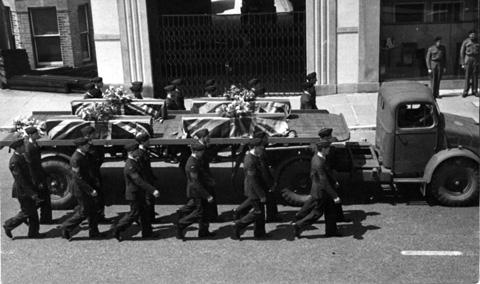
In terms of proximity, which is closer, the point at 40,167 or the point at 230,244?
the point at 230,244

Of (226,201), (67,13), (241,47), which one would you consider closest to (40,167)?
(226,201)

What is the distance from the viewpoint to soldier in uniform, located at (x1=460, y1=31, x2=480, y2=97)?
59.2ft

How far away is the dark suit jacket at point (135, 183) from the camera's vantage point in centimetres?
1020

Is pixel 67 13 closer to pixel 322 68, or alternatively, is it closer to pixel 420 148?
pixel 322 68

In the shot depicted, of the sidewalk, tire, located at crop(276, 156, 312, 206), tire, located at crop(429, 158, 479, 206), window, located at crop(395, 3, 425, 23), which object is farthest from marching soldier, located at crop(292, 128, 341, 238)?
window, located at crop(395, 3, 425, 23)

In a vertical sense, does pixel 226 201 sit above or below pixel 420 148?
below

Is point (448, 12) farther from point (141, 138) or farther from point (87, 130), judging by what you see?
point (87, 130)

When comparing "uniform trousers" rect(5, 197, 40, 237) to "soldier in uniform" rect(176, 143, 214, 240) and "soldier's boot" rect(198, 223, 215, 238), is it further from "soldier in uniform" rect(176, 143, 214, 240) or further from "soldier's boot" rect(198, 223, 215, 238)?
"soldier's boot" rect(198, 223, 215, 238)

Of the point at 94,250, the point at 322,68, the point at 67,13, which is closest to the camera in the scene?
the point at 94,250

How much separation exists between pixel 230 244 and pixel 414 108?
3841mm

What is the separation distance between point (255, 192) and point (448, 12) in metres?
11.4

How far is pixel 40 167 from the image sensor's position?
11023 millimetres

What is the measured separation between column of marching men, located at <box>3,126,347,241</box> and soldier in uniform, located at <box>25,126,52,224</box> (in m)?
0.02

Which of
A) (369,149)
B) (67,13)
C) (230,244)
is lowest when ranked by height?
(230,244)
